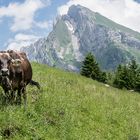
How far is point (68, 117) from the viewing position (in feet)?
58.0

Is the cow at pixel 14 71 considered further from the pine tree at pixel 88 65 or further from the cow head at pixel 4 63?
the pine tree at pixel 88 65

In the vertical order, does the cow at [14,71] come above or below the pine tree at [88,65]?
above

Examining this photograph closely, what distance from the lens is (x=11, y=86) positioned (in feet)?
52.9

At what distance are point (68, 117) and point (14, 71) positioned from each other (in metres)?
3.40

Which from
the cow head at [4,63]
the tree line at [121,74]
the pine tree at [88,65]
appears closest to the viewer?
the cow head at [4,63]

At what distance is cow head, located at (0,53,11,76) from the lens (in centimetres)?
1448

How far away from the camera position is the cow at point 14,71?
1552cm

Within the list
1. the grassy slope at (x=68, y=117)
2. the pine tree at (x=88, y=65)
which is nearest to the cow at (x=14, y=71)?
the grassy slope at (x=68, y=117)

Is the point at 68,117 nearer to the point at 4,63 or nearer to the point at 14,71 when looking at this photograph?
Result: the point at 14,71

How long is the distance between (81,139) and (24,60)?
4.37 meters

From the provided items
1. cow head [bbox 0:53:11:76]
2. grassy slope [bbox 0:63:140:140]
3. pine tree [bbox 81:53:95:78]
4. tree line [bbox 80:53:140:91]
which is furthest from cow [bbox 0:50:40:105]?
pine tree [bbox 81:53:95:78]

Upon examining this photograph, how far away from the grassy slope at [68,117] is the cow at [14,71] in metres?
0.87

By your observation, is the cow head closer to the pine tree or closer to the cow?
the cow

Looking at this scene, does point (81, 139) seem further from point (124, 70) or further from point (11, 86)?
point (124, 70)
